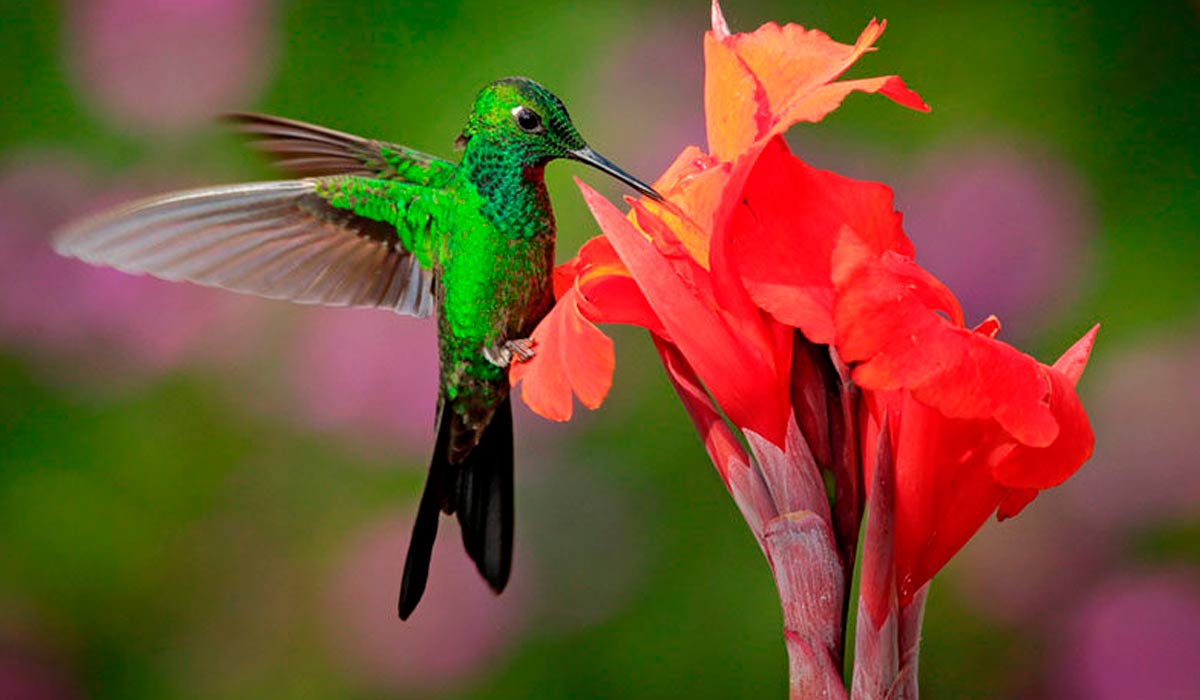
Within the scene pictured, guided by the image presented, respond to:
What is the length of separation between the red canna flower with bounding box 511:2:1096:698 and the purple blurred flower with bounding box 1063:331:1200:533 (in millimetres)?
730

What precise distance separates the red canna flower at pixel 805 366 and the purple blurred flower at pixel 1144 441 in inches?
28.7

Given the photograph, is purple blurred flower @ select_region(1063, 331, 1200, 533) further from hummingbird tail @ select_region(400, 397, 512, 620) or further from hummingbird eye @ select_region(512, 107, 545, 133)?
hummingbird eye @ select_region(512, 107, 545, 133)

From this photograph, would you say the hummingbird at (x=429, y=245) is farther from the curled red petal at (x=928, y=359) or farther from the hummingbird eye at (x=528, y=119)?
the curled red petal at (x=928, y=359)

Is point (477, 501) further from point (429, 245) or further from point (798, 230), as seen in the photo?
point (798, 230)

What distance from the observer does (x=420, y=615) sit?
1.24 m

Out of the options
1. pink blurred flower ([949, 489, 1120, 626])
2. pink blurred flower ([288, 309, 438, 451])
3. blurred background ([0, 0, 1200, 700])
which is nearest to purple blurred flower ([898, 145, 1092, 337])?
blurred background ([0, 0, 1200, 700])

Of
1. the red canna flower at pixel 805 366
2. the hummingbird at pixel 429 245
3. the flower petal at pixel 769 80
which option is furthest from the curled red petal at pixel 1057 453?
the hummingbird at pixel 429 245

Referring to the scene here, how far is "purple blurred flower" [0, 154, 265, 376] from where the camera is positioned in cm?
127

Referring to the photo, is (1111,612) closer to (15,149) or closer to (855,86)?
(855,86)

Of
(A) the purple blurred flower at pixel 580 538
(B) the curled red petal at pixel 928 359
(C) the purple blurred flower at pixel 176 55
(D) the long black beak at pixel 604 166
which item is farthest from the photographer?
(C) the purple blurred flower at pixel 176 55

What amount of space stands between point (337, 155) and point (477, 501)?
24 cm

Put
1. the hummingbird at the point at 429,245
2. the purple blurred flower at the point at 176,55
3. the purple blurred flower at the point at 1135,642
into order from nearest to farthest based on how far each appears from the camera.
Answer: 1. the hummingbird at the point at 429,245
2. the purple blurred flower at the point at 1135,642
3. the purple blurred flower at the point at 176,55

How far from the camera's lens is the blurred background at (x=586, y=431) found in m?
1.21

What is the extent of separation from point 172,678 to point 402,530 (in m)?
0.26
